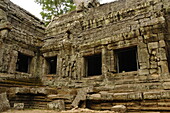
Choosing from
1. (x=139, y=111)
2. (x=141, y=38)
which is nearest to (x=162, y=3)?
(x=141, y=38)

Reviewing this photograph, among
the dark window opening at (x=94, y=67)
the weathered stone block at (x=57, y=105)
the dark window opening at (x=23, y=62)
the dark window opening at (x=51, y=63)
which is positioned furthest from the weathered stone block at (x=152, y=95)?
the dark window opening at (x=23, y=62)

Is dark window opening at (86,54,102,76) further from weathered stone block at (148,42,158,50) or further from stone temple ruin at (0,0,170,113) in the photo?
weathered stone block at (148,42,158,50)

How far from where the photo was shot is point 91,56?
29.9 feet

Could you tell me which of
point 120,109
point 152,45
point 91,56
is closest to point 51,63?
point 91,56

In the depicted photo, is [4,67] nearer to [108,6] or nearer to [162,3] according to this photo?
[108,6]

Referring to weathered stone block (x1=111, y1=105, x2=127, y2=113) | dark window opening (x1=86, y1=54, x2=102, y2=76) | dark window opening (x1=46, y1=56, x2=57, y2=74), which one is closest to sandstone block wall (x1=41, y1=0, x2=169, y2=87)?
dark window opening (x1=46, y1=56, x2=57, y2=74)

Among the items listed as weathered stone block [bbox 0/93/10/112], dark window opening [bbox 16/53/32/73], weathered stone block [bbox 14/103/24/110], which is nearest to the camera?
weathered stone block [bbox 0/93/10/112]

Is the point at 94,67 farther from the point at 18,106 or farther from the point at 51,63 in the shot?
the point at 18,106

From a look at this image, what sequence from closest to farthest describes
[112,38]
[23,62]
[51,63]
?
[112,38] → [23,62] → [51,63]

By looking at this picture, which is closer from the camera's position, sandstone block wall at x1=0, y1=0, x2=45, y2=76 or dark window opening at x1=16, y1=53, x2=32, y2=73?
sandstone block wall at x1=0, y1=0, x2=45, y2=76

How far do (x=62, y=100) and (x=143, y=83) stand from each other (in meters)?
3.37

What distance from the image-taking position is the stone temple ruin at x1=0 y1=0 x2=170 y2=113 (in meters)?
5.81

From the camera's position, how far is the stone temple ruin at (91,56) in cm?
581

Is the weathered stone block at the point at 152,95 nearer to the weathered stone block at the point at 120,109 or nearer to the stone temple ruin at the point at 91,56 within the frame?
the stone temple ruin at the point at 91,56
